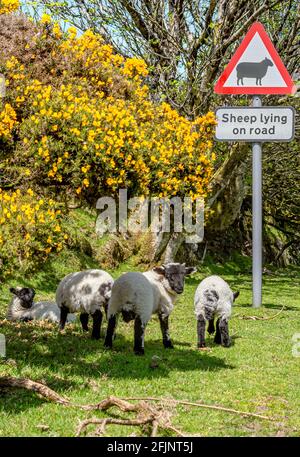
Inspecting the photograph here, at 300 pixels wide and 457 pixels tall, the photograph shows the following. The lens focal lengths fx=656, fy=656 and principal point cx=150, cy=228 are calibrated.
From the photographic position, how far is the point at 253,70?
11031mm

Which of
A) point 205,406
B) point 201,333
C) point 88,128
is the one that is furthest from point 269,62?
point 205,406

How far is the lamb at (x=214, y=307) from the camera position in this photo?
10.8m

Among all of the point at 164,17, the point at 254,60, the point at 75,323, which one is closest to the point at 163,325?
the point at 75,323

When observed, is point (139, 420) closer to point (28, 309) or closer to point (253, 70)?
point (253, 70)

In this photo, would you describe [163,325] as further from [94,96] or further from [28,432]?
[28,432]

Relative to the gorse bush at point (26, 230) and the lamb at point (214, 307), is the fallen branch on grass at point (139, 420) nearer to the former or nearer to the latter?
the gorse bush at point (26, 230)

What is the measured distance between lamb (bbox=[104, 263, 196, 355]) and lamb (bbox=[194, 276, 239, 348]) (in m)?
0.47

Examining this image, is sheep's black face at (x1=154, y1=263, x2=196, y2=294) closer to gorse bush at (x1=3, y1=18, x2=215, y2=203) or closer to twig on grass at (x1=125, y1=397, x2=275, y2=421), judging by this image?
gorse bush at (x1=3, y1=18, x2=215, y2=203)

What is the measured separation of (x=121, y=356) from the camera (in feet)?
31.7

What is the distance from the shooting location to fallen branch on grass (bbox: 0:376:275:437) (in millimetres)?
6176

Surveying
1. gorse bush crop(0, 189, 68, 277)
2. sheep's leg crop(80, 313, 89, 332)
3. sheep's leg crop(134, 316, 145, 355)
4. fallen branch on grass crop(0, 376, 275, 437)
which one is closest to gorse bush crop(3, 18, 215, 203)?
gorse bush crop(0, 189, 68, 277)

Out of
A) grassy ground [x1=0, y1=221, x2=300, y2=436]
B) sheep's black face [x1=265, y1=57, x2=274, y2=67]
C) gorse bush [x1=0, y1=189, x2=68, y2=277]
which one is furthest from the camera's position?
sheep's black face [x1=265, y1=57, x2=274, y2=67]

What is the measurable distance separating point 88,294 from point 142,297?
179cm

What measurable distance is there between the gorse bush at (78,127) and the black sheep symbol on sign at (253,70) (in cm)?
137
